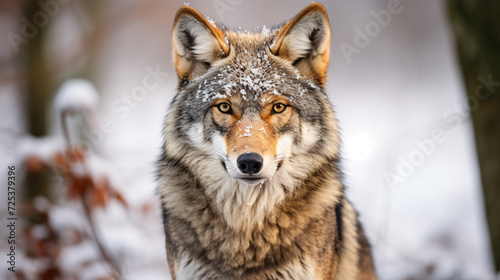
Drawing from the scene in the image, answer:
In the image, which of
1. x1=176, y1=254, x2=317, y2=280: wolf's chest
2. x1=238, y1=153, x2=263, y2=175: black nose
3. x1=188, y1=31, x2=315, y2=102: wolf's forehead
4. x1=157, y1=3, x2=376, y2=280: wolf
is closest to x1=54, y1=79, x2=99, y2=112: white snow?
x1=157, y1=3, x2=376, y2=280: wolf

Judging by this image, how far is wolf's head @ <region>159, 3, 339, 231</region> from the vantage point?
260cm

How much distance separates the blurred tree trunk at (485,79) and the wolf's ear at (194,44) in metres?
3.08

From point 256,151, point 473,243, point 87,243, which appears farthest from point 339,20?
point 256,151

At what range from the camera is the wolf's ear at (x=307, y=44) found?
2717mm

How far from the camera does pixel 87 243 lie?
4.59m

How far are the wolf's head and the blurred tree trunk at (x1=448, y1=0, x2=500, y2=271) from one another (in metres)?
2.55

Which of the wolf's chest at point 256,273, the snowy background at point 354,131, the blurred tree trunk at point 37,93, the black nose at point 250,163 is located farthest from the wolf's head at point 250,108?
the blurred tree trunk at point 37,93

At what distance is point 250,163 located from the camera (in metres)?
2.33

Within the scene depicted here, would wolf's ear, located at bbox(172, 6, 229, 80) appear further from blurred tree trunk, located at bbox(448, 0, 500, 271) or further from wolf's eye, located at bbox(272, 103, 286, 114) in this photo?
blurred tree trunk, located at bbox(448, 0, 500, 271)

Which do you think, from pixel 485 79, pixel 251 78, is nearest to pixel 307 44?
pixel 251 78

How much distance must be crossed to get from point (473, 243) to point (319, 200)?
18.8ft

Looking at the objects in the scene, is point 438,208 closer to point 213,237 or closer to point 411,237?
point 411,237

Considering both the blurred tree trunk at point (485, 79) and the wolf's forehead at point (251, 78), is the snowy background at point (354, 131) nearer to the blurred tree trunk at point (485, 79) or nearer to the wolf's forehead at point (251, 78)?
the blurred tree trunk at point (485, 79)

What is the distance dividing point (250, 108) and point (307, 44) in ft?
Answer: 2.14
